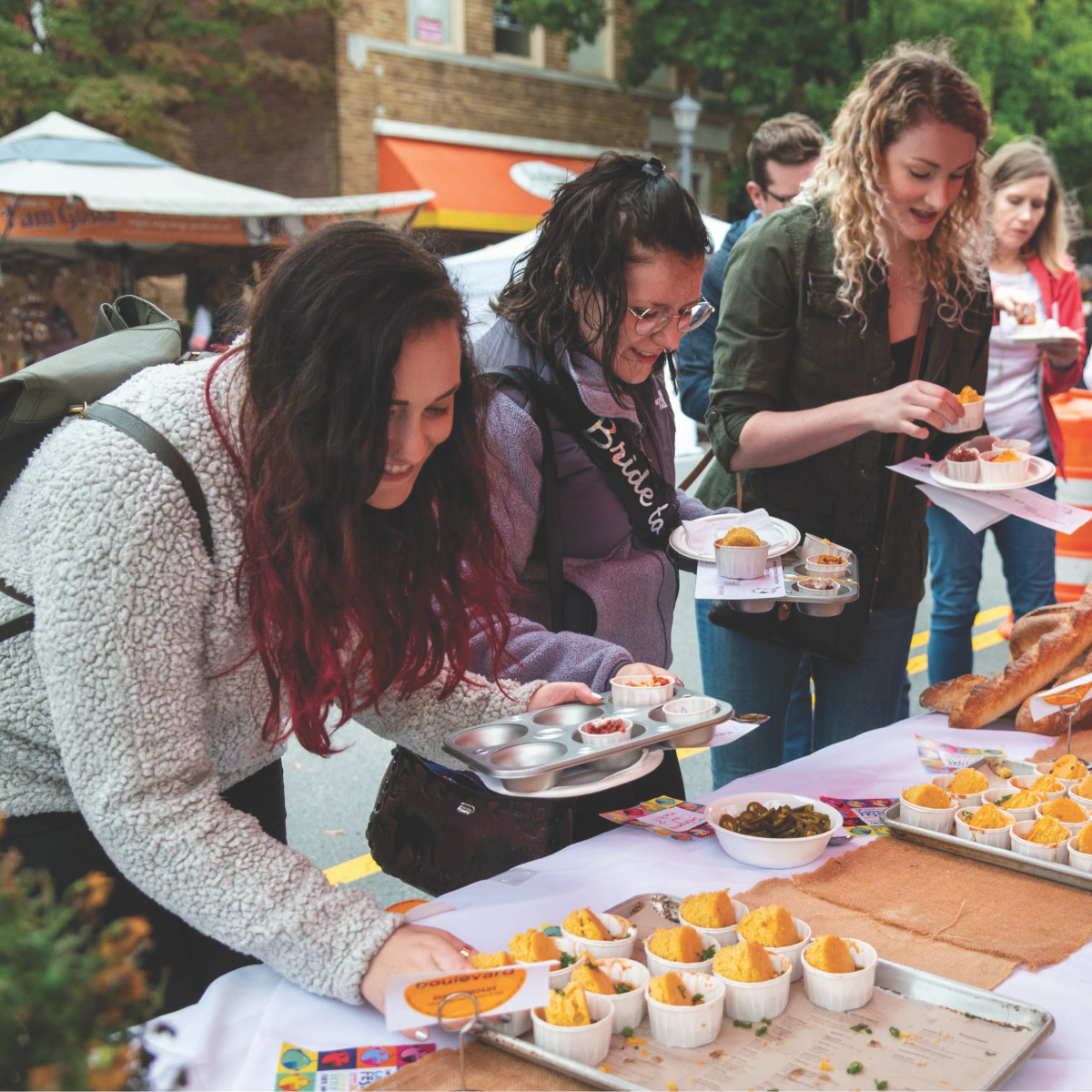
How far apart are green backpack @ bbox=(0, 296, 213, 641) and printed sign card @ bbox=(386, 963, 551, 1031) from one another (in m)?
0.55

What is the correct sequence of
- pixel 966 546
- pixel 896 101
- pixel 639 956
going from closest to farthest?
pixel 639 956 → pixel 896 101 → pixel 966 546

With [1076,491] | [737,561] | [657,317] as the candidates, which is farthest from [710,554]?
[1076,491]

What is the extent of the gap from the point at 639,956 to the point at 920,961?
37 cm

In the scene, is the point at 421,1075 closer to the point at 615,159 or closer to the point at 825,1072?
the point at 825,1072

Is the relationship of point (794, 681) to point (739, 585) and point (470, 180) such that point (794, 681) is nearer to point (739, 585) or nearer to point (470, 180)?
point (739, 585)

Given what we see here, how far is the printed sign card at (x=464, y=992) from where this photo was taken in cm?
126

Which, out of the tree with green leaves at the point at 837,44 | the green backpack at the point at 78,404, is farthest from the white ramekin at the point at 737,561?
the tree with green leaves at the point at 837,44

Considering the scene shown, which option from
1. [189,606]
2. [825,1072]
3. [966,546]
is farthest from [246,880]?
[966,546]

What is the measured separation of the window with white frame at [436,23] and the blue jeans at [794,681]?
548 inches

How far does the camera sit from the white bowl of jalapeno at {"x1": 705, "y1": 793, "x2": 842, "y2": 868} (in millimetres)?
1812

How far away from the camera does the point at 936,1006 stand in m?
1.39

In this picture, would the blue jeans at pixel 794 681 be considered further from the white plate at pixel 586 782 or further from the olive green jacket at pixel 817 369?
the white plate at pixel 586 782

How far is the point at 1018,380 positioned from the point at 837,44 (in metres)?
13.7

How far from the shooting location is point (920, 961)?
154 centimetres
